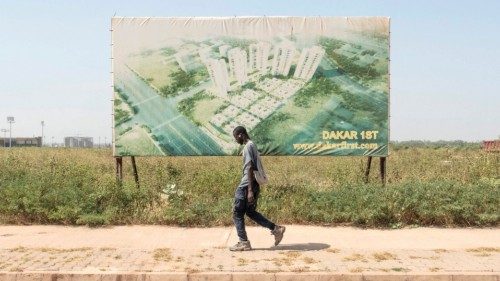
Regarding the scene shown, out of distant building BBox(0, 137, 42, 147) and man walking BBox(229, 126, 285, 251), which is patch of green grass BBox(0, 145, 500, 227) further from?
distant building BBox(0, 137, 42, 147)

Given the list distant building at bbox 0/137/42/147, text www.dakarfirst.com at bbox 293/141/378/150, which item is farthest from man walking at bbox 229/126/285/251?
distant building at bbox 0/137/42/147

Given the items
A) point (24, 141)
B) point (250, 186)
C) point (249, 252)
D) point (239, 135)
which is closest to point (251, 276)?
point (249, 252)

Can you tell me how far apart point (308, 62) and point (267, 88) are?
3.30 feet

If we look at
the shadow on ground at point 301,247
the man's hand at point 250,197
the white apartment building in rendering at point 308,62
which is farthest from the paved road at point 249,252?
the white apartment building in rendering at point 308,62

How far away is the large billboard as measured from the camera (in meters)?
10.8

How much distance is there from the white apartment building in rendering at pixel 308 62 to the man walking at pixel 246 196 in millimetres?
3921

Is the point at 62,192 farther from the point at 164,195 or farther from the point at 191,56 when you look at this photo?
the point at 191,56

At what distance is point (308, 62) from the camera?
10.8 m

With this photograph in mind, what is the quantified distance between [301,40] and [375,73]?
5.50 ft

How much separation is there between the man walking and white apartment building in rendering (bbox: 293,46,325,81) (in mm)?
3921

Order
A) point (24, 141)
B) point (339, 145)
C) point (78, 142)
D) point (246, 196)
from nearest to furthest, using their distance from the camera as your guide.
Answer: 1. point (246, 196)
2. point (339, 145)
3. point (24, 141)
4. point (78, 142)

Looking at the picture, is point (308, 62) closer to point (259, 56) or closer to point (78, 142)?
point (259, 56)

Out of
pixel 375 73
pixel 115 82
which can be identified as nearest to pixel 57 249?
pixel 115 82

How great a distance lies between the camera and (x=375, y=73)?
424 inches
